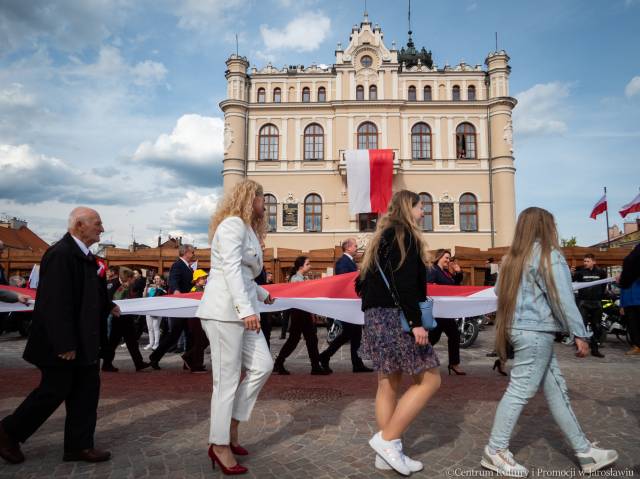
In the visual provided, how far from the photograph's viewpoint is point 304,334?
798 cm

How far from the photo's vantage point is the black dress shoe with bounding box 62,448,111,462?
3.85 metres

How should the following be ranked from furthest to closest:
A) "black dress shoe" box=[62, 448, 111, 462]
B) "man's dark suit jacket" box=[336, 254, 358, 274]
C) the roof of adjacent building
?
1. the roof of adjacent building
2. "man's dark suit jacket" box=[336, 254, 358, 274]
3. "black dress shoe" box=[62, 448, 111, 462]

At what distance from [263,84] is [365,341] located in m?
35.4

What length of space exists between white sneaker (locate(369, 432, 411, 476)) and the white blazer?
4.39 feet

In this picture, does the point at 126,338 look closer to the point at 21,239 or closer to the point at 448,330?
the point at 448,330

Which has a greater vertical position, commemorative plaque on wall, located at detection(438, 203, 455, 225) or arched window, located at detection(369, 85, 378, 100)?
arched window, located at detection(369, 85, 378, 100)

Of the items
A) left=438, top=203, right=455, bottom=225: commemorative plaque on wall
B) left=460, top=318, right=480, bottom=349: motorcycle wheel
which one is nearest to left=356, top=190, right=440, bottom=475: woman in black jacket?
left=460, top=318, right=480, bottom=349: motorcycle wheel

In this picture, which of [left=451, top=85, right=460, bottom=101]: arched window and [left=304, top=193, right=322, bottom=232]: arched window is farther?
[left=451, top=85, right=460, bottom=101]: arched window

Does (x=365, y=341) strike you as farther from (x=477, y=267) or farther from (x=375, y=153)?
(x=375, y=153)

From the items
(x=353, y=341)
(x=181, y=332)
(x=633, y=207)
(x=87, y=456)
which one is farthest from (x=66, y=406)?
(x=633, y=207)

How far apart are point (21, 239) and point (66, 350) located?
2426 inches

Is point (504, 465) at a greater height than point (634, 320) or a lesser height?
lesser

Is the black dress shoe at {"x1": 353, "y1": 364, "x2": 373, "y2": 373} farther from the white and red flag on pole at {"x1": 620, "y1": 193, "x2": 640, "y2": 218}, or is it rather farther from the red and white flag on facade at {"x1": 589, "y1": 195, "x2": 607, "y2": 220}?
the red and white flag on facade at {"x1": 589, "y1": 195, "x2": 607, "y2": 220}

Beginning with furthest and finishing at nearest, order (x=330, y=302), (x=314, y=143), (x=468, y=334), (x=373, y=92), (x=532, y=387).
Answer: (x=373, y=92) → (x=314, y=143) → (x=468, y=334) → (x=330, y=302) → (x=532, y=387)
